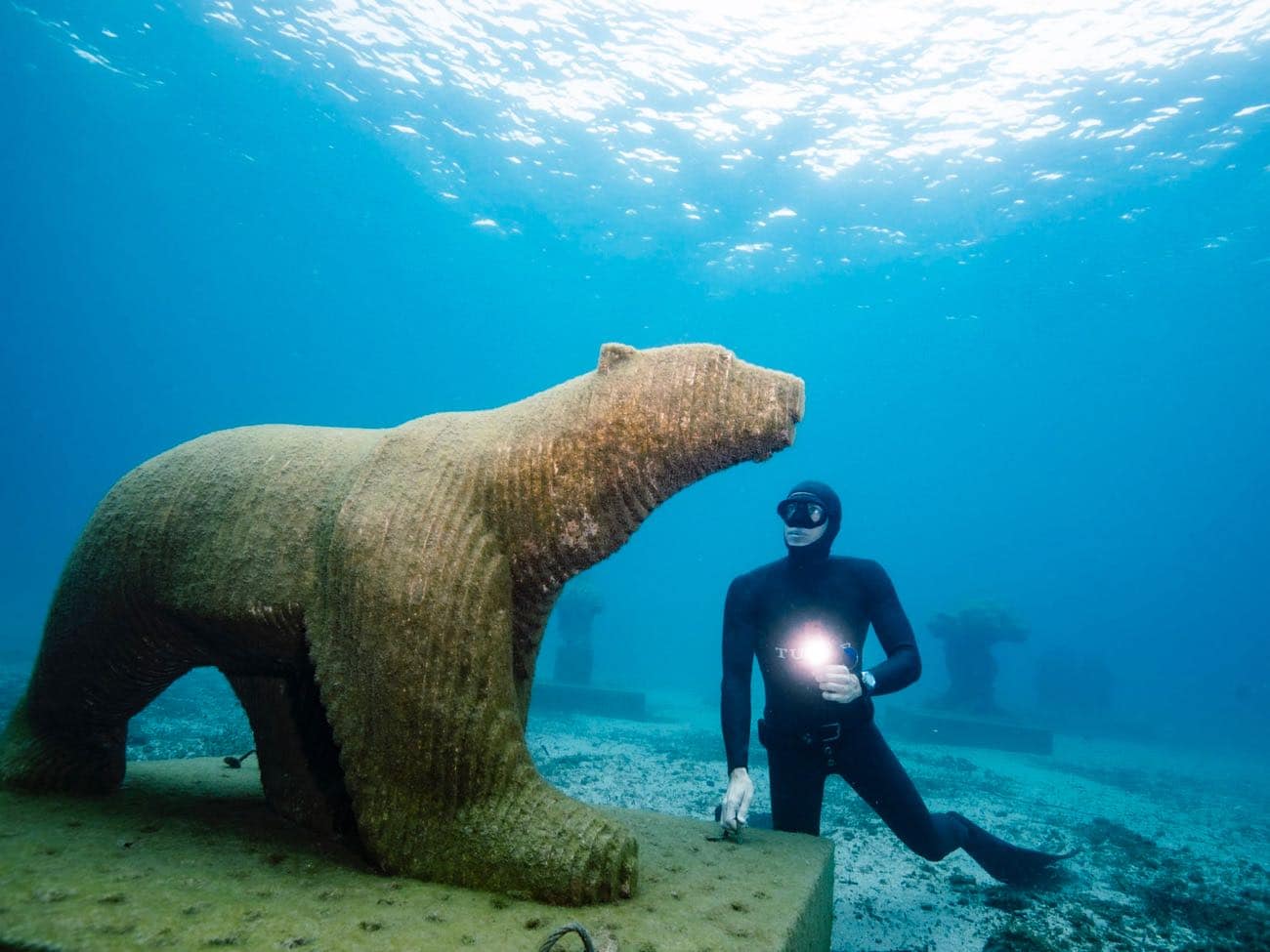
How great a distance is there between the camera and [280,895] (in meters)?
2.05

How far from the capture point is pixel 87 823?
261 cm

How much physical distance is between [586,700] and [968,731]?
11.1 metres

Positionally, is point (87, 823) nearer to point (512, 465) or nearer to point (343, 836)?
point (343, 836)

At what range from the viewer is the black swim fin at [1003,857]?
4.83m

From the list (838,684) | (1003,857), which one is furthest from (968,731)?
(838,684)

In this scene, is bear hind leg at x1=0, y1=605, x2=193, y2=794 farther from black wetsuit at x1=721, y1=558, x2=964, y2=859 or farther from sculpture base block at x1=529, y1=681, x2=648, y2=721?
sculpture base block at x1=529, y1=681, x2=648, y2=721

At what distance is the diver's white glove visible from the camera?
11.3 feet

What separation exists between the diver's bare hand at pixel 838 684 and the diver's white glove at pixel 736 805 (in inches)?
29.1

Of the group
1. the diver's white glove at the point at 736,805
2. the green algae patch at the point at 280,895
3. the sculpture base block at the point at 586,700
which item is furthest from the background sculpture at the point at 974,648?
the green algae patch at the point at 280,895

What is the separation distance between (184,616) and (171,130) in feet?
184

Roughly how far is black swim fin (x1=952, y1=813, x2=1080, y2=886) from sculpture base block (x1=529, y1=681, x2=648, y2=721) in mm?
12145

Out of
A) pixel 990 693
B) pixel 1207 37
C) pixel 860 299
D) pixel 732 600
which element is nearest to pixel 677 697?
pixel 990 693

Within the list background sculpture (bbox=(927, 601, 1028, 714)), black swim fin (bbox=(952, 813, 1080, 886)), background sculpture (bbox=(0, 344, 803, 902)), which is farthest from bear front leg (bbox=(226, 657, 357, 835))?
background sculpture (bbox=(927, 601, 1028, 714))

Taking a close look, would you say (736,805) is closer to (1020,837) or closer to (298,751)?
(298,751)
